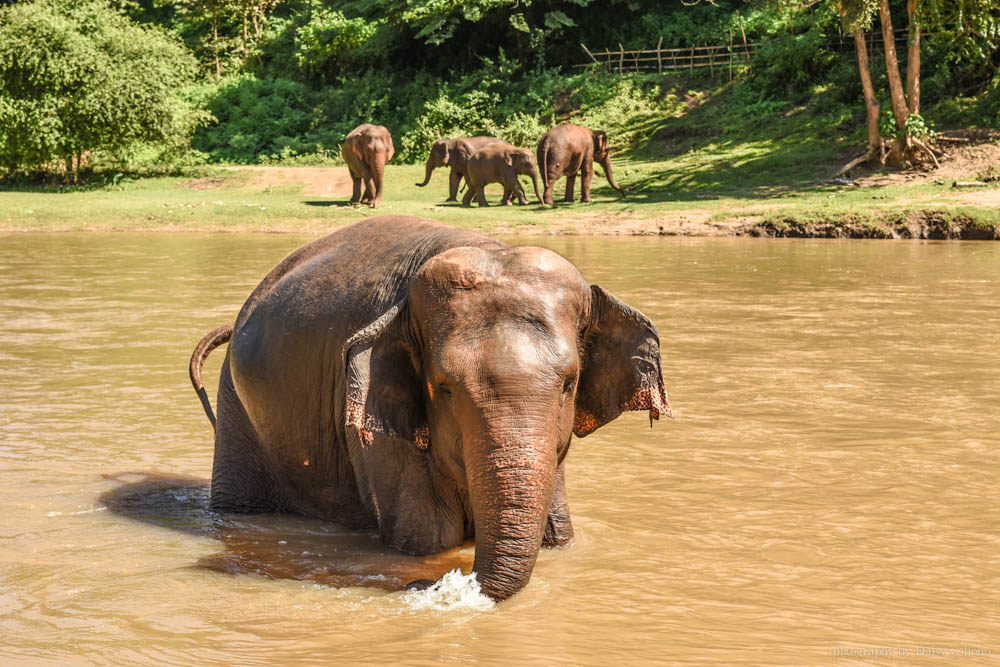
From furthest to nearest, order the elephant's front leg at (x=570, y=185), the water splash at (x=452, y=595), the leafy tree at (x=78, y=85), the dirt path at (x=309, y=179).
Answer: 1. the leafy tree at (x=78, y=85)
2. the dirt path at (x=309, y=179)
3. the elephant's front leg at (x=570, y=185)
4. the water splash at (x=452, y=595)

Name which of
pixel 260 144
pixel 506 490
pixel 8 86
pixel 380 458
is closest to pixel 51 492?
pixel 380 458

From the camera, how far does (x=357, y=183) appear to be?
29328mm

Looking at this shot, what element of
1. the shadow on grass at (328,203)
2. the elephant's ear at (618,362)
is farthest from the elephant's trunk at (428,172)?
the elephant's ear at (618,362)

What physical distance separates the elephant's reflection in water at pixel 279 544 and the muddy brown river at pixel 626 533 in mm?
19

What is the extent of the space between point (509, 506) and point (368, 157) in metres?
24.8

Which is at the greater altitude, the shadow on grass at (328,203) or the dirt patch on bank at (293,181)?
the dirt patch on bank at (293,181)

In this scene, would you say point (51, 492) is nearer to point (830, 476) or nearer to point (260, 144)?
point (830, 476)

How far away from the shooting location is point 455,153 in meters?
30.5

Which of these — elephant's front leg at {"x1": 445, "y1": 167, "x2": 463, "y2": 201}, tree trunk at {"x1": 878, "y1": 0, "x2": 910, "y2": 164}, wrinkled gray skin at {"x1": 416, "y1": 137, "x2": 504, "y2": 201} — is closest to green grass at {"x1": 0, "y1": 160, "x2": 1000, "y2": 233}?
elephant's front leg at {"x1": 445, "y1": 167, "x2": 463, "y2": 201}

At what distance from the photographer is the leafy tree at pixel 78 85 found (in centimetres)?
3459

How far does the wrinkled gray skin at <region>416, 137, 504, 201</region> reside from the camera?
30141mm

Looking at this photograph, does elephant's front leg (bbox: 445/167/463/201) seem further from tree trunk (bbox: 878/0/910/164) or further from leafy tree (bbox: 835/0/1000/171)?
tree trunk (bbox: 878/0/910/164)

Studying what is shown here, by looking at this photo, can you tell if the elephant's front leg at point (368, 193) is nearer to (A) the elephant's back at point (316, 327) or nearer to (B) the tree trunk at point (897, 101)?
(B) the tree trunk at point (897, 101)

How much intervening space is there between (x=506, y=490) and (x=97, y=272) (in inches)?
579
